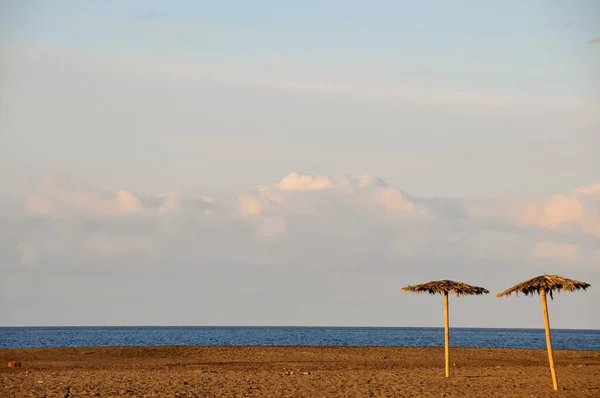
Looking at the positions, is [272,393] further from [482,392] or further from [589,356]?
[589,356]

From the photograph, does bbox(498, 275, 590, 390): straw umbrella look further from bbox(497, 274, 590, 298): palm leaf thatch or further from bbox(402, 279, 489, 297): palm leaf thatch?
bbox(402, 279, 489, 297): palm leaf thatch

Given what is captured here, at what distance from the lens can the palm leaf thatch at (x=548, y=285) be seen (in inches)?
928

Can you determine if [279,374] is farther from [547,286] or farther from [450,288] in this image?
[547,286]

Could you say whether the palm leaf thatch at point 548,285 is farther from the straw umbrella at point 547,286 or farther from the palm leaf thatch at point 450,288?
the palm leaf thatch at point 450,288

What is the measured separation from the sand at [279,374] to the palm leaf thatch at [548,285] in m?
3.36

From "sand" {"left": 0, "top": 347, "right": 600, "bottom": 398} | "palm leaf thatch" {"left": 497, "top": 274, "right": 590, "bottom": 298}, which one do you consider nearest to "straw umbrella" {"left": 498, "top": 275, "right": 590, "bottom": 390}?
"palm leaf thatch" {"left": 497, "top": 274, "right": 590, "bottom": 298}

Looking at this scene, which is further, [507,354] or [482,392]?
[507,354]

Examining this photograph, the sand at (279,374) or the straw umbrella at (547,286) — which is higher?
the straw umbrella at (547,286)

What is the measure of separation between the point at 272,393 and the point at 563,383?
11188 millimetres

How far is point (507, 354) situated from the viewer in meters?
47.9

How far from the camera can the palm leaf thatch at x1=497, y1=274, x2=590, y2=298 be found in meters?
23.6

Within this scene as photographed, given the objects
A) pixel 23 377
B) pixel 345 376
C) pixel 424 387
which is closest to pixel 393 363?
pixel 345 376

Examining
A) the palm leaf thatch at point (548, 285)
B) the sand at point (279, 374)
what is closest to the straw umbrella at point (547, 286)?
the palm leaf thatch at point (548, 285)

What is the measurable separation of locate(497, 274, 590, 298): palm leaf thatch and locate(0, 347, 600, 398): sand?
3356 mm
